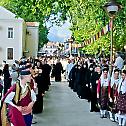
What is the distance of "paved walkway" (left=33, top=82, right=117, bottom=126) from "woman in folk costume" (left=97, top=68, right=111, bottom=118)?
40 cm

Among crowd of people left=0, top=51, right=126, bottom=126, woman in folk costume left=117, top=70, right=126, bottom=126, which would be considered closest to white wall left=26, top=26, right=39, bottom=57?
crowd of people left=0, top=51, right=126, bottom=126

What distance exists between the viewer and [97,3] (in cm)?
2227

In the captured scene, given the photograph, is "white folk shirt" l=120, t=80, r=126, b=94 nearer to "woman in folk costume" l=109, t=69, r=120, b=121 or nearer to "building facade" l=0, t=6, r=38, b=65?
"woman in folk costume" l=109, t=69, r=120, b=121

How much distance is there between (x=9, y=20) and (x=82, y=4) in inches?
1967

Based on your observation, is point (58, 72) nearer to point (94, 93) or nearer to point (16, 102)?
point (94, 93)

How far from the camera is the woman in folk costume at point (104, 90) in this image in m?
14.9

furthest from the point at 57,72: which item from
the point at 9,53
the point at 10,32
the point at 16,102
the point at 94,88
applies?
the point at 9,53

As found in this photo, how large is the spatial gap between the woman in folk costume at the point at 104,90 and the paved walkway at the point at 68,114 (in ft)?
1.30

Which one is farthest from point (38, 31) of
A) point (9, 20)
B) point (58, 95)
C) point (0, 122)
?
point (0, 122)

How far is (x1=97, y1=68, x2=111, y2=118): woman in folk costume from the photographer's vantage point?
14.9 metres

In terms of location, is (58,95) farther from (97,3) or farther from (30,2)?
(30,2)

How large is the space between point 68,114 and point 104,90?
1892 millimetres

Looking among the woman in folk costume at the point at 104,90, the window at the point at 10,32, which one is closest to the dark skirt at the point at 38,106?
the woman in folk costume at the point at 104,90

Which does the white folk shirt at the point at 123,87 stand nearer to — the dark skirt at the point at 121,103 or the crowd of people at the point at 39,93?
the crowd of people at the point at 39,93
